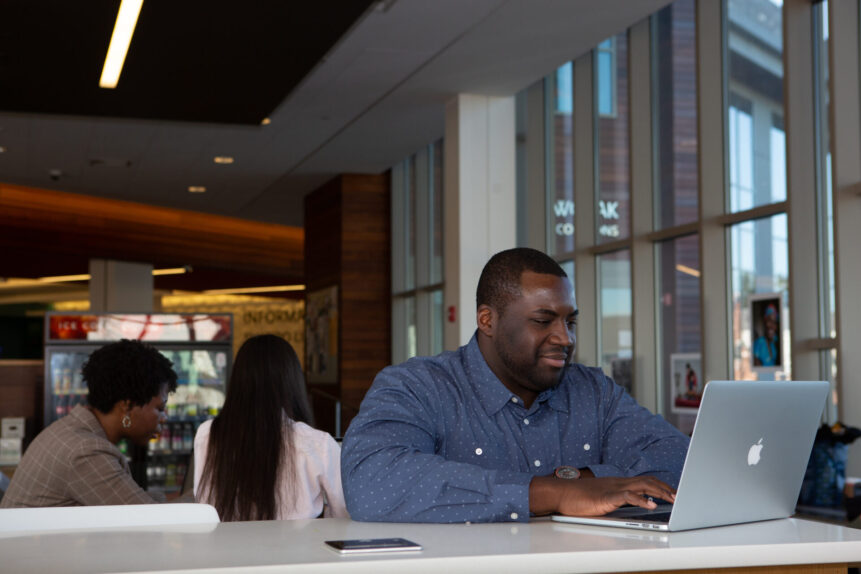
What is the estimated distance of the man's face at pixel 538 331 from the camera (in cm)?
224

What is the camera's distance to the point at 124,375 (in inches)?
141

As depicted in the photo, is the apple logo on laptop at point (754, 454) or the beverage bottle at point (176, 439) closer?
the apple logo on laptop at point (754, 454)

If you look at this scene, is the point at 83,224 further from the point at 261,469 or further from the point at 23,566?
the point at 23,566

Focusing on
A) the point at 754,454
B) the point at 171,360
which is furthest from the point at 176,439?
the point at 754,454

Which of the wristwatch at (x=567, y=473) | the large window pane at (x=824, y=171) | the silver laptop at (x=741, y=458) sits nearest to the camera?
the silver laptop at (x=741, y=458)

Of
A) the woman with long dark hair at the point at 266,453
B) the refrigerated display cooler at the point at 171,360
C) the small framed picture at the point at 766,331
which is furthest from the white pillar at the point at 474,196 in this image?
the woman with long dark hair at the point at 266,453

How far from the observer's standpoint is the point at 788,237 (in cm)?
537

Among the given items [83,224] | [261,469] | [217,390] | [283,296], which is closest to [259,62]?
[217,390]

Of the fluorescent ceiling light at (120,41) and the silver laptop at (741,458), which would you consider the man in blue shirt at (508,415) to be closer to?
the silver laptop at (741,458)

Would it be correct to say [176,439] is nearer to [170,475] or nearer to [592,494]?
[170,475]

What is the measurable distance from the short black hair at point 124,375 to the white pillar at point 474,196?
13.5 ft

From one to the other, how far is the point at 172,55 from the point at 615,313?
3.38 metres

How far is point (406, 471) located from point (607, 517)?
379 mm

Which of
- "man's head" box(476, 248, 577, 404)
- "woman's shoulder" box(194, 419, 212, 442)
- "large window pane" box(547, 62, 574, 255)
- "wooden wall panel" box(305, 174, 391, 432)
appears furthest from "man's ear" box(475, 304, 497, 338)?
"wooden wall panel" box(305, 174, 391, 432)
